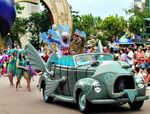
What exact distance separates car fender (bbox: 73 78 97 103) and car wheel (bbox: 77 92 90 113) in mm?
126

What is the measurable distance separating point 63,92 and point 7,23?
8133mm

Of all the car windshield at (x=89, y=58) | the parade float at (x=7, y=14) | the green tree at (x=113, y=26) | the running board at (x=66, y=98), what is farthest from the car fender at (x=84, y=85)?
the green tree at (x=113, y=26)

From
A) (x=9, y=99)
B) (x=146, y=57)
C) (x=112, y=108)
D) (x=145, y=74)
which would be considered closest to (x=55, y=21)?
(x=146, y=57)

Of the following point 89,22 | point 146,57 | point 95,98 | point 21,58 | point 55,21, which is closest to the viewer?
point 95,98

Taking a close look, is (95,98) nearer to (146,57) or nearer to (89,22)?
(146,57)

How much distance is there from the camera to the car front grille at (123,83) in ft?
31.8

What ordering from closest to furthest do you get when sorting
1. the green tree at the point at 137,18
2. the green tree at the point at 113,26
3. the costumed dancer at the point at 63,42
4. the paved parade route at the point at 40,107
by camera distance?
1. the paved parade route at the point at 40,107
2. the costumed dancer at the point at 63,42
3. the green tree at the point at 137,18
4. the green tree at the point at 113,26

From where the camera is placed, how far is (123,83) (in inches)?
385

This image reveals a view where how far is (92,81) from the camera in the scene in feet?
31.9

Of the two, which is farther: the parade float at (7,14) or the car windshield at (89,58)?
the car windshield at (89,58)

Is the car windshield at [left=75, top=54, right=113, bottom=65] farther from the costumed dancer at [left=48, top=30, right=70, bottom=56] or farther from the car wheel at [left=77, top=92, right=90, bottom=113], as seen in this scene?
the costumed dancer at [left=48, top=30, right=70, bottom=56]

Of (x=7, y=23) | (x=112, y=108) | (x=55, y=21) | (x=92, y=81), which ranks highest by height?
(x=55, y=21)

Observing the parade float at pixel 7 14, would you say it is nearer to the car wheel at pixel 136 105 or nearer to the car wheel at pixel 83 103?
the car wheel at pixel 83 103

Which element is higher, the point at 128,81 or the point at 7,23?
the point at 7,23
